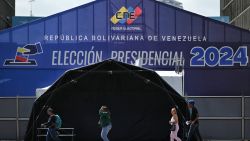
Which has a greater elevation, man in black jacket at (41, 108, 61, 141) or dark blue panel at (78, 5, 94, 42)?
dark blue panel at (78, 5, 94, 42)

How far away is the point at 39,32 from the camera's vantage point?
40.2 m

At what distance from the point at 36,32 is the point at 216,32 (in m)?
12.9

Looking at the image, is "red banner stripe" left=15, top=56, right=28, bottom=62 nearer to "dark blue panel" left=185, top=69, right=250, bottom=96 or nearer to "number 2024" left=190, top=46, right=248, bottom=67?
"dark blue panel" left=185, top=69, right=250, bottom=96

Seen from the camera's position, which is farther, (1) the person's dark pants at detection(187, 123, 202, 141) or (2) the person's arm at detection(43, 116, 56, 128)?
(2) the person's arm at detection(43, 116, 56, 128)

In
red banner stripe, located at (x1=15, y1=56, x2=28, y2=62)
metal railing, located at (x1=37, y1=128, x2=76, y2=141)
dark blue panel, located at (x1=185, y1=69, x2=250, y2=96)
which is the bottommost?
metal railing, located at (x1=37, y1=128, x2=76, y2=141)

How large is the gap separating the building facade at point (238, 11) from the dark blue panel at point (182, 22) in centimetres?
1872

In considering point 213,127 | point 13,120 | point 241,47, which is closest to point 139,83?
point 213,127

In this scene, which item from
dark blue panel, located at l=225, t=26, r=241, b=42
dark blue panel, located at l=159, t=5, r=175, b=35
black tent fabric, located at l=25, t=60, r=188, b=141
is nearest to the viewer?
black tent fabric, located at l=25, t=60, r=188, b=141

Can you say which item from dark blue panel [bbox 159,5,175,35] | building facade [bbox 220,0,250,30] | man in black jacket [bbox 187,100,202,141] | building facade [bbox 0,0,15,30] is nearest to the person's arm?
man in black jacket [bbox 187,100,202,141]

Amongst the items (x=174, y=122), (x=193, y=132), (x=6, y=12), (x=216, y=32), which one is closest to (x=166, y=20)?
(x=216, y=32)

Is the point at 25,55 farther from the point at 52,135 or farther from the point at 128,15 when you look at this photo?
the point at 52,135

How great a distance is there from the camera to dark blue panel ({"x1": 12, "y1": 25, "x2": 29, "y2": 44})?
40.0 metres

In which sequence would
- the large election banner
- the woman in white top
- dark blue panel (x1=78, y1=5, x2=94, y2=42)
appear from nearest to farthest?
the woman in white top
the large election banner
dark blue panel (x1=78, y1=5, x2=94, y2=42)

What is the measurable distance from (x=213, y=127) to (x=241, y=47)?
60.2ft
